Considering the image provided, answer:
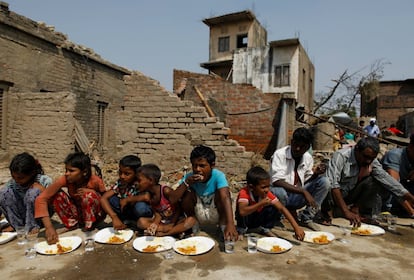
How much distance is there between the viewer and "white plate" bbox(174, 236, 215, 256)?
2.73m

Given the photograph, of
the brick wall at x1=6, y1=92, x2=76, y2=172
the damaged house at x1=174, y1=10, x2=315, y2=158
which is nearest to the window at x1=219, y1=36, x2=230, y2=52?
the damaged house at x1=174, y1=10, x2=315, y2=158

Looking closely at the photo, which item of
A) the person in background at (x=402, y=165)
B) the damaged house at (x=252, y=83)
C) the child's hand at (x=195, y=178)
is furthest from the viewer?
the damaged house at (x=252, y=83)

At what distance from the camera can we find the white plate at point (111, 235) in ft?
9.85

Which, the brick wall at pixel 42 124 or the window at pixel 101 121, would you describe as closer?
the brick wall at pixel 42 124

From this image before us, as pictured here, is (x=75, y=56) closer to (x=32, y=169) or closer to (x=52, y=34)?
(x=52, y=34)

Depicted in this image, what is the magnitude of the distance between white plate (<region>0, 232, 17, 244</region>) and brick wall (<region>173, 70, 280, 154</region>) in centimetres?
625

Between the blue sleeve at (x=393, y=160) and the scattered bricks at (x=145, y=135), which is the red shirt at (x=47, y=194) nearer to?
the blue sleeve at (x=393, y=160)

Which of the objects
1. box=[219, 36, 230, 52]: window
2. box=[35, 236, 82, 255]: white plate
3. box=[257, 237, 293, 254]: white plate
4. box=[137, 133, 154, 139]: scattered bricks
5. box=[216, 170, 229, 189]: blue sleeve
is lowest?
box=[35, 236, 82, 255]: white plate

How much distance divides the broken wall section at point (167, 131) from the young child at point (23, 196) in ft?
12.6

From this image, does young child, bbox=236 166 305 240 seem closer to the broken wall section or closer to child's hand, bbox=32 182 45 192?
child's hand, bbox=32 182 45 192

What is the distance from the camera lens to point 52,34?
983 centimetres

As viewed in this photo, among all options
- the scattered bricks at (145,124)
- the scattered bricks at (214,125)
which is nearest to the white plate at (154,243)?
the scattered bricks at (214,125)

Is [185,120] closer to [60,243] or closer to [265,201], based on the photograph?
[265,201]

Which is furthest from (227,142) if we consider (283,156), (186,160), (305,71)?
(305,71)
